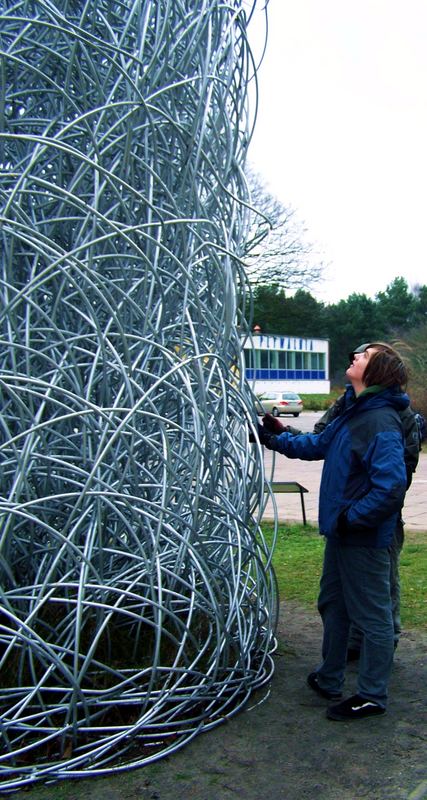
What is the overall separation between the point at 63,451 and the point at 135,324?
0.65 metres

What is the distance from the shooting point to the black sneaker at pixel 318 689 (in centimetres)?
383

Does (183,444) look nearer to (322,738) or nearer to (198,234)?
(198,234)

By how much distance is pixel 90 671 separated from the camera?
329 cm

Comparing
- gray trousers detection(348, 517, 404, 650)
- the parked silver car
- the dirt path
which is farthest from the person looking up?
the parked silver car

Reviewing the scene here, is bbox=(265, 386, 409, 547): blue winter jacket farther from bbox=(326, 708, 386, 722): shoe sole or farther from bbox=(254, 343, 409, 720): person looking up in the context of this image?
bbox=(326, 708, 386, 722): shoe sole

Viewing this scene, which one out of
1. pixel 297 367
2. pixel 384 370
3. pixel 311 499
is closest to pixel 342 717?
pixel 384 370

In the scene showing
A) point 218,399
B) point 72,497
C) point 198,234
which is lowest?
point 72,497

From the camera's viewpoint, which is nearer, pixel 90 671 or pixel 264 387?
pixel 90 671

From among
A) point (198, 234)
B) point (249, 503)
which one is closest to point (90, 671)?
point (249, 503)

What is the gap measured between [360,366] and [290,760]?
1667mm

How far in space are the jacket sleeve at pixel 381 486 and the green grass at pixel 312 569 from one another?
5.80 feet

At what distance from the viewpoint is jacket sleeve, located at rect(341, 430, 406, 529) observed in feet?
11.7

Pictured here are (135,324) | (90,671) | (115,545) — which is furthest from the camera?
(135,324)

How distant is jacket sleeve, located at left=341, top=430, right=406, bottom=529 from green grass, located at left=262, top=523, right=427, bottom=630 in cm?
177
